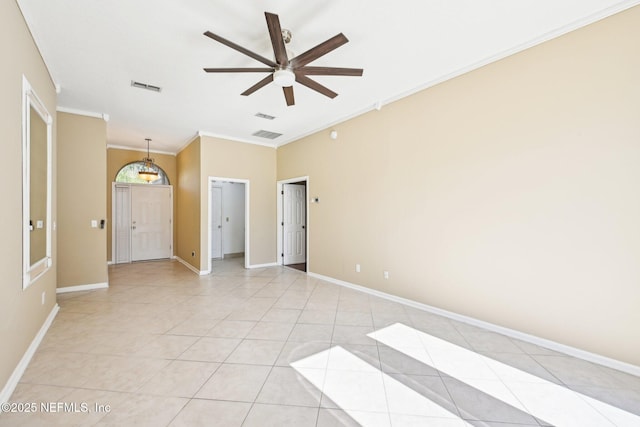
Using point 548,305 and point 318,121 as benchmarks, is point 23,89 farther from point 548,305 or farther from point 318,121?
point 548,305

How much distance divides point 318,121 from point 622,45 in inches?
152

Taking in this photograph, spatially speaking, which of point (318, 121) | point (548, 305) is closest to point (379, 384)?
point (548, 305)

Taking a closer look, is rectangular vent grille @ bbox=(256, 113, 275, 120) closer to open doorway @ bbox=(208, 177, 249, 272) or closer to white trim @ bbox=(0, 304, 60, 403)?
open doorway @ bbox=(208, 177, 249, 272)

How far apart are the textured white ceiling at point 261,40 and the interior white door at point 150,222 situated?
3.41 metres

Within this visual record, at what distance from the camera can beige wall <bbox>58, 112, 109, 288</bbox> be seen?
4.48m

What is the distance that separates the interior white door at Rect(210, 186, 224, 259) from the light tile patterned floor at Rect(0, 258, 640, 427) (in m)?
4.09

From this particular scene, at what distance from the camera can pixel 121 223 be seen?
23.3 feet

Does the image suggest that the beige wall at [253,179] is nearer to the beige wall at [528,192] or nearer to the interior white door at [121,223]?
the interior white door at [121,223]

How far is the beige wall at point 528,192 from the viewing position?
7.48ft

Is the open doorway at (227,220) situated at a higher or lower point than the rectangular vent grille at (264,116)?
lower

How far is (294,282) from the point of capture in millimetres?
5156

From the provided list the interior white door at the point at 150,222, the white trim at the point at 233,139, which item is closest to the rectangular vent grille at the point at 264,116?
the white trim at the point at 233,139

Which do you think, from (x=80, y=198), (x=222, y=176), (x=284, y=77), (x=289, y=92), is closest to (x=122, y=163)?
(x=80, y=198)

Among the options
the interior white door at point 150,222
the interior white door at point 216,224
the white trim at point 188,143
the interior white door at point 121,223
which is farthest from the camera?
the interior white door at point 216,224
